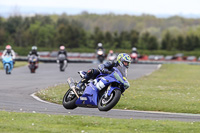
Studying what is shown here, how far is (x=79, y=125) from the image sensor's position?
29.7 ft

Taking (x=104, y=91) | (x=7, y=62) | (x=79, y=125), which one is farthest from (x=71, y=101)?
(x=7, y=62)

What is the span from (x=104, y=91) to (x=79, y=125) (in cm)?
246

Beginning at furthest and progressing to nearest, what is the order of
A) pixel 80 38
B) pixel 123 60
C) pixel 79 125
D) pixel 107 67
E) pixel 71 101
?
pixel 80 38 → pixel 71 101 → pixel 107 67 → pixel 123 60 → pixel 79 125

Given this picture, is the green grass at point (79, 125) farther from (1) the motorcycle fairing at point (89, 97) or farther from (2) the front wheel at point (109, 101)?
(1) the motorcycle fairing at point (89, 97)

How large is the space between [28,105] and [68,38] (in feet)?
269

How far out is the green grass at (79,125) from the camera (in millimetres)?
8430

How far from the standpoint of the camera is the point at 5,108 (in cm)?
1215

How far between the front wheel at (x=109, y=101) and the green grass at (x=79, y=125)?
97 cm

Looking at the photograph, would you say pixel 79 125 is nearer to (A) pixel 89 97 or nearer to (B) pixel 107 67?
(A) pixel 89 97

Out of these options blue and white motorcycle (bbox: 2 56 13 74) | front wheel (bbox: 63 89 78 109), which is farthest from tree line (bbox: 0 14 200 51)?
front wheel (bbox: 63 89 78 109)

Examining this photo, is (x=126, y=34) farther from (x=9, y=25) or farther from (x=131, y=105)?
(x=131, y=105)

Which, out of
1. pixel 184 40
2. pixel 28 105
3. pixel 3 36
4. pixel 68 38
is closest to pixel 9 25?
pixel 3 36

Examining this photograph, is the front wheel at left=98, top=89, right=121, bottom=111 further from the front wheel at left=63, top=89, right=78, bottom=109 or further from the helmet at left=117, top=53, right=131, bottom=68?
the front wheel at left=63, top=89, right=78, bottom=109

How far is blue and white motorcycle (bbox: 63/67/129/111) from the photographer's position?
10922 mm
